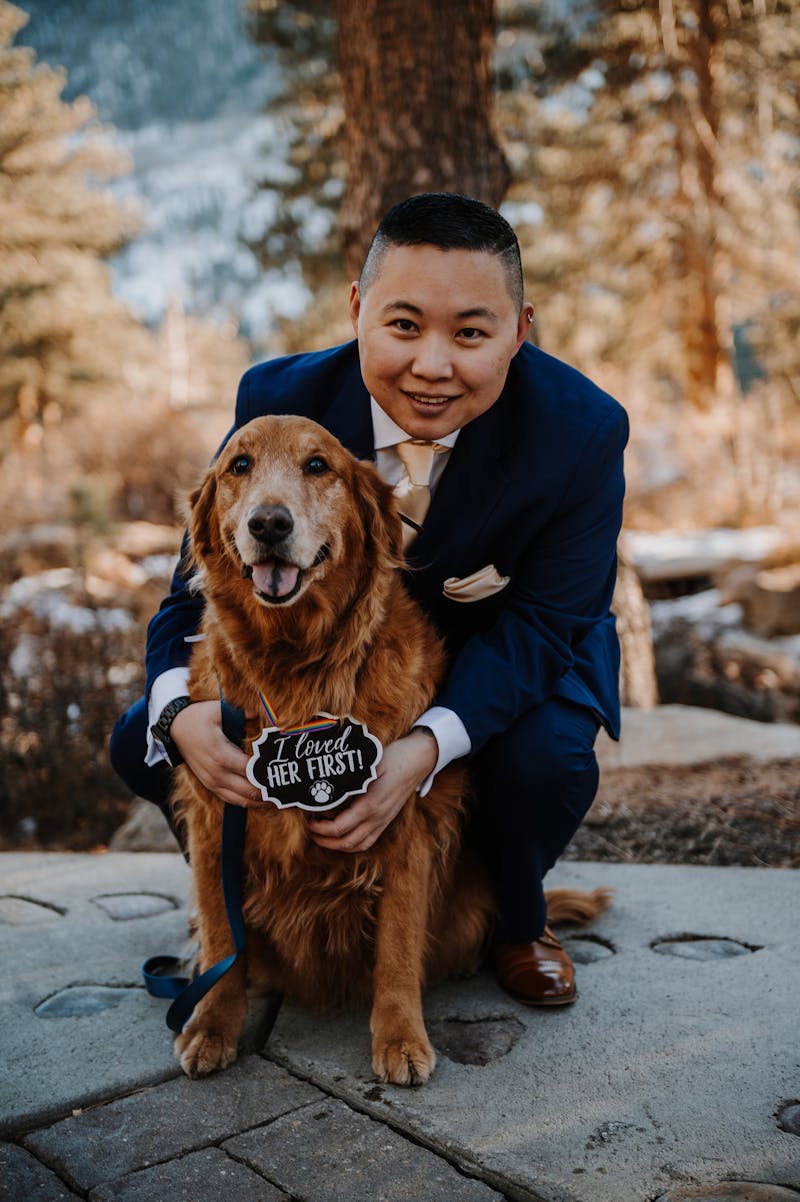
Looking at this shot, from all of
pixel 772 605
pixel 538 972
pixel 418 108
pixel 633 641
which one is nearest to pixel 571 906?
pixel 538 972

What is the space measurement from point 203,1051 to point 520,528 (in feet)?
4.77

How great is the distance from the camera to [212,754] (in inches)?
89.4

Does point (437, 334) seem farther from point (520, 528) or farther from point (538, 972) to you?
point (538, 972)

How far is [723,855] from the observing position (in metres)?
3.68

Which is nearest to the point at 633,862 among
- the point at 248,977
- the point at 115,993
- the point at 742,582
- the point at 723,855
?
the point at 723,855

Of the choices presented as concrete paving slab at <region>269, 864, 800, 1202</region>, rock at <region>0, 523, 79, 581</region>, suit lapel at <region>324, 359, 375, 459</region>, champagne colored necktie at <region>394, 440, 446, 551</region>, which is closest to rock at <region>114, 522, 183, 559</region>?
rock at <region>0, 523, 79, 581</region>

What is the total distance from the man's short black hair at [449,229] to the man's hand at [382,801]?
1.13 m

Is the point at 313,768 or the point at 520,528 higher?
the point at 520,528


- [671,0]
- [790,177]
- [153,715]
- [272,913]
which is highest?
[671,0]

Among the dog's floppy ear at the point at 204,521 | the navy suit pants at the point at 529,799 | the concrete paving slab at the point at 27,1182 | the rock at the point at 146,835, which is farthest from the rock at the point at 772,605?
the concrete paving slab at the point at 27,1182

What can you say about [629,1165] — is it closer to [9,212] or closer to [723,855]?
[723,855]

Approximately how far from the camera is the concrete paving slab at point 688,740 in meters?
4.91

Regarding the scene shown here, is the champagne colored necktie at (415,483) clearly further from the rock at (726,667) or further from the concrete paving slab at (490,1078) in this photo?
the rock at (726,667)

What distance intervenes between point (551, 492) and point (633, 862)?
5.63 ft
